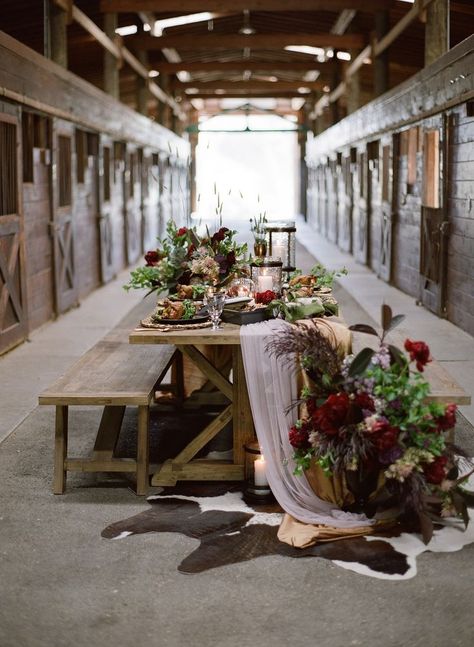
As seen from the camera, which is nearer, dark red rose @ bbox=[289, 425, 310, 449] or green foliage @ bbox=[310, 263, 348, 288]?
dark red rose @ bbox=[289, 425, 310, 449]

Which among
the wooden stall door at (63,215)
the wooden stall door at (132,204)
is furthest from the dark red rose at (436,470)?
the wooden stall door at (132,204)

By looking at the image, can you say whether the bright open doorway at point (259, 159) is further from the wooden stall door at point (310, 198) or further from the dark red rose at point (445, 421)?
the dark red rose at point (445, 421)

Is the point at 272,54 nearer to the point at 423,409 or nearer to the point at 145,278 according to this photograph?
the point at 145,278

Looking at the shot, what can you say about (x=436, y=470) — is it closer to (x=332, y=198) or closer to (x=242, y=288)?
(x=242, y=288)

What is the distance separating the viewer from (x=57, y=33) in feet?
33.2

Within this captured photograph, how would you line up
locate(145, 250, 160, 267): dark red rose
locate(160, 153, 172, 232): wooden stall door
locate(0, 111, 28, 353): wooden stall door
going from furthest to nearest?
locate(160, 153, 172, 232): wooden stall door, locate(0, 111, 28, 353): wooden stall door, locate(145, 250, 160, 267): dark red rose

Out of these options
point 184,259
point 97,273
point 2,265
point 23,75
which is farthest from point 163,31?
point 184,259

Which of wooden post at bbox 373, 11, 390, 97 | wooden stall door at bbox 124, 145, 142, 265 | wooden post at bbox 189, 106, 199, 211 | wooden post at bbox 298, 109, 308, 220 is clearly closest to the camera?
wooden post at bbox 373, 11, 390, 97

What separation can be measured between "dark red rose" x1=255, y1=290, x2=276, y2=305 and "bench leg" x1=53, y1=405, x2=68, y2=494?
39.0 inches

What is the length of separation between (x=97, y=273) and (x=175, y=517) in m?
8.45

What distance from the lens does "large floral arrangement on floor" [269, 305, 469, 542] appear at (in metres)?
3.28

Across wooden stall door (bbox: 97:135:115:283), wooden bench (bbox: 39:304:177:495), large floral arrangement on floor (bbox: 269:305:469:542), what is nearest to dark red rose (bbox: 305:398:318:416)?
large floral arrangement on floor (bbox: 269:305:469:542)

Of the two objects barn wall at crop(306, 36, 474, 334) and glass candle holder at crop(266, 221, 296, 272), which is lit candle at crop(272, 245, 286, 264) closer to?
glass candle holder at crop(266, 221, 296, 272)

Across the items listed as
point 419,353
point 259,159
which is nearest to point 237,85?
point 259,159
